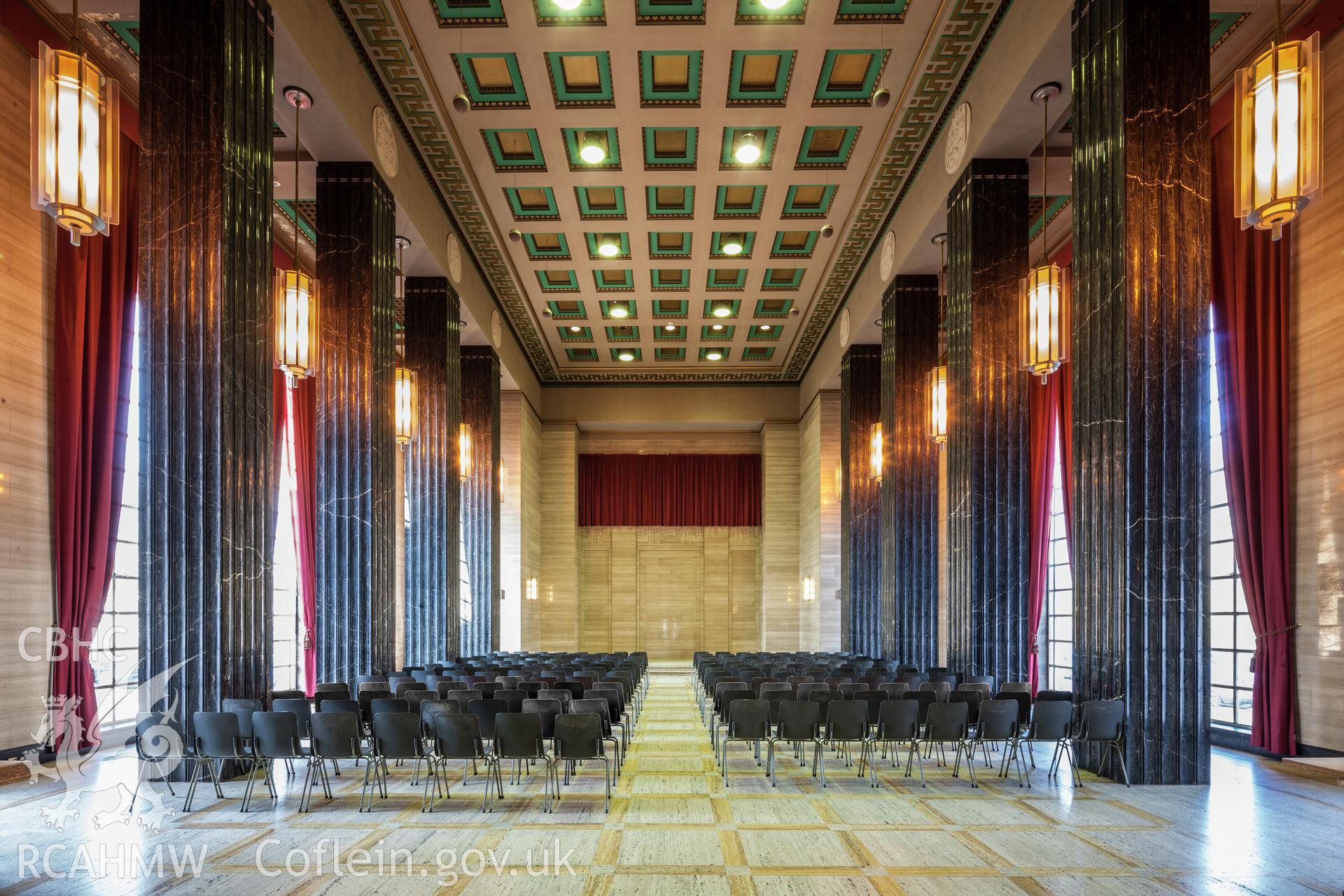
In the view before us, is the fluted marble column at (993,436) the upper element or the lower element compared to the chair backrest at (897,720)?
upper

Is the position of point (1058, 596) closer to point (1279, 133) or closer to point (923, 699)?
point (923, 699)

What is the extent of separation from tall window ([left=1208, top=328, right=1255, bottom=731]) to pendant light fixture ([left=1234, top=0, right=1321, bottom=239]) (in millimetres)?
5493

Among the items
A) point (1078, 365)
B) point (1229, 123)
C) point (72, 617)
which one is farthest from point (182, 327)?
point (1229, 123)

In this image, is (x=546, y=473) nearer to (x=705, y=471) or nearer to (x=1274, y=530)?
(x=705, y=471)

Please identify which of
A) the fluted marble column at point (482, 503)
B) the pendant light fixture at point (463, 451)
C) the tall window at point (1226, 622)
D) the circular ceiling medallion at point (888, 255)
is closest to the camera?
the tall window at point (1226, 622)

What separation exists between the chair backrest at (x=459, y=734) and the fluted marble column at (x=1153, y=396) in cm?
542

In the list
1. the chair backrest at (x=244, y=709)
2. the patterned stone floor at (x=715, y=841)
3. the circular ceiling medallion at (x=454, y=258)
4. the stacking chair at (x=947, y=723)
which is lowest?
the patterned stone floor at (x=715, y=841)

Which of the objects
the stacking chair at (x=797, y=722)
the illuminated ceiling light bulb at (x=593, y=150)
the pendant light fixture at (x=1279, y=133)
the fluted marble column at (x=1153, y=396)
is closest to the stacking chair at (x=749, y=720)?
the stacking chair at (x=797, y=722)

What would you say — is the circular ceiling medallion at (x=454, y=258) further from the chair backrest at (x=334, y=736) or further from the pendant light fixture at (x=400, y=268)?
the chair backrest at (x=334, y=736)

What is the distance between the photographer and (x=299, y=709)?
8.20 meters

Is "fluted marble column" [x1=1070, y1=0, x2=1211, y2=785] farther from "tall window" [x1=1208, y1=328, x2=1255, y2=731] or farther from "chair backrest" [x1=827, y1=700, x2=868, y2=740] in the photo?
"tall window" [x1=1208, y1=328, x2=1255, y2=731]

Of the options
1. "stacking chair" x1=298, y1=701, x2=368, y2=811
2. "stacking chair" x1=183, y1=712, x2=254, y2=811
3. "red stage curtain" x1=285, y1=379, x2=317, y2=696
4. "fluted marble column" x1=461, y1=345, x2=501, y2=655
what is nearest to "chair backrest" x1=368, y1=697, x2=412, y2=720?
"stacking chair" x1=298, y1=701, x2=368, y2=811

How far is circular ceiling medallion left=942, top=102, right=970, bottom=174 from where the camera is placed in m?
12.7

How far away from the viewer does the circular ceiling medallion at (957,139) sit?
12.7 m
